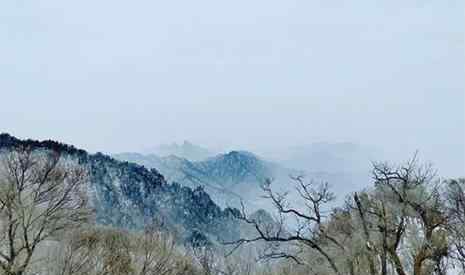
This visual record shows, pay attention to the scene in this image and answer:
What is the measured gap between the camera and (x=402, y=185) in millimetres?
16156

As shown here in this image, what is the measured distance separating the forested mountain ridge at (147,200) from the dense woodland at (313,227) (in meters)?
31.8

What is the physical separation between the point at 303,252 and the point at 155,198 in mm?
49901

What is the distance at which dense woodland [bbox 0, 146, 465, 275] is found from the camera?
15.9 m

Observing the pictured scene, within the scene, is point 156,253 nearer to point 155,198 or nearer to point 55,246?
point 55,246

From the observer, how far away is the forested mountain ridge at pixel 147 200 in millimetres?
56875

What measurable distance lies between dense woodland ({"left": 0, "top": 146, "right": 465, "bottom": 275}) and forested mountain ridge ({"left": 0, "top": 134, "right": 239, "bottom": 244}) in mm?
31836

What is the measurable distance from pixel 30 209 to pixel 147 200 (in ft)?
158

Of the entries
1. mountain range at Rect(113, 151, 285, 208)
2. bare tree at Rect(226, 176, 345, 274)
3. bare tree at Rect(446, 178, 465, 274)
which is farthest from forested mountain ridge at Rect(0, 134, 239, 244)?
bare tree at Rect(226, 176, 345, 274)

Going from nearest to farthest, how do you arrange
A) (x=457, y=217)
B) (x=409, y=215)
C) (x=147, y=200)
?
1. (x=409, y=215)
2. (x=457, y=217)
3. (x=147, y=200)

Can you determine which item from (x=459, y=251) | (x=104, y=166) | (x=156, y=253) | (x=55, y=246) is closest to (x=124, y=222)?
(x=104, y=166)

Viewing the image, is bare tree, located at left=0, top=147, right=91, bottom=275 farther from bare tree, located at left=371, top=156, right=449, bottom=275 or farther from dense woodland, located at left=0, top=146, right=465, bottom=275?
bare tree, located at left=371, top=156, right=449, bottom=275

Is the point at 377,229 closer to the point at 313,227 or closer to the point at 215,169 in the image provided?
the point at 313,227

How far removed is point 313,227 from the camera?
1831cm

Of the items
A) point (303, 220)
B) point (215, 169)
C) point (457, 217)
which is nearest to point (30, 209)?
point (303, 220)
